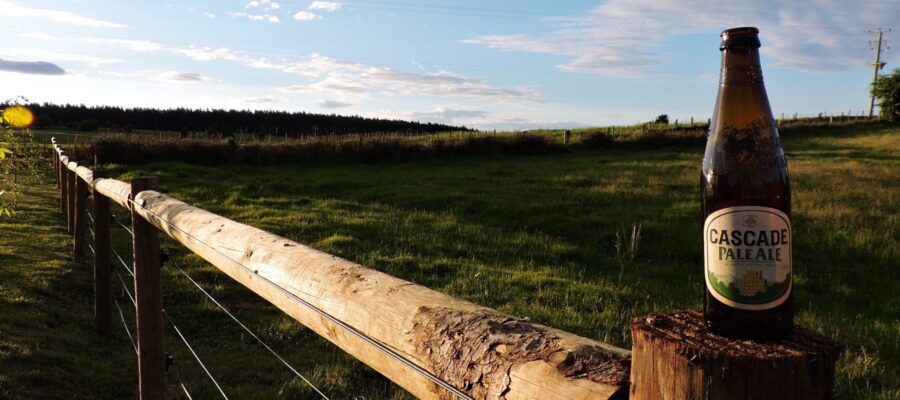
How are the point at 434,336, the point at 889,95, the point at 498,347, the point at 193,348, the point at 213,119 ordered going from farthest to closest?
the point at 213,119 < the point at 889,95 < the point at 193,348 < the point at 434,336 < the point at 498,347

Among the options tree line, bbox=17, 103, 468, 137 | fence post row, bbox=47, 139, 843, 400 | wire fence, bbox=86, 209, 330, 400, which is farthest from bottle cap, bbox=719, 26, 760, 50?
tree line, bbox=17, 103, 468, 137

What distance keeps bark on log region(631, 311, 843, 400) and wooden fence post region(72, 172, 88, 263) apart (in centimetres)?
799

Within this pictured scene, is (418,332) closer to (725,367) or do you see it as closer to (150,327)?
(725,367)

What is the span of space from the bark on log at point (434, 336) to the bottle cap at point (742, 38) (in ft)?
2.13

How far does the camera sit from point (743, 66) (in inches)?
49.3

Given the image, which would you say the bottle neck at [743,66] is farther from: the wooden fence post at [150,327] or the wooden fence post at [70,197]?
the wooden fence post at [70,197]

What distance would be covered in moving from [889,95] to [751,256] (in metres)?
62.6

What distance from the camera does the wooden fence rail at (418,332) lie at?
1.05 metres

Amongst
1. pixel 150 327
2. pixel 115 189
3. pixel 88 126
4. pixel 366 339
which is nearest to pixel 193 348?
pixel 115 189

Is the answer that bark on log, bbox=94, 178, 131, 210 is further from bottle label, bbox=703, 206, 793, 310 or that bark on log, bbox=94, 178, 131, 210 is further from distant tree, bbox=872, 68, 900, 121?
distant tree, bbox=872, 68, 900, 121

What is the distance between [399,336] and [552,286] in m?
5.65

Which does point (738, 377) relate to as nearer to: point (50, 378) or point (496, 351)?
point (496, 351)

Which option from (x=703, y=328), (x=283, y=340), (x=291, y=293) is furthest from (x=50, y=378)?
(x=703, y=328)

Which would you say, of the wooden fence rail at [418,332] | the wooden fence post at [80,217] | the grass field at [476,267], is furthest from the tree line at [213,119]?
the wooden fence rail at [418,332]
